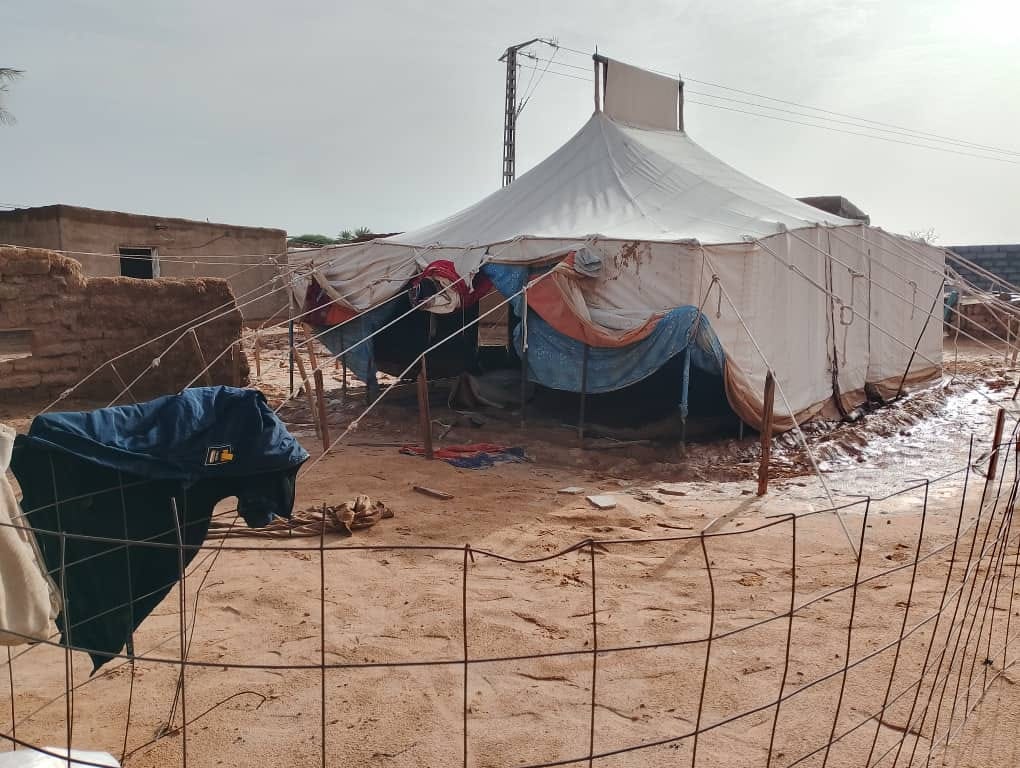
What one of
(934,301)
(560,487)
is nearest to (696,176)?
(934,301)

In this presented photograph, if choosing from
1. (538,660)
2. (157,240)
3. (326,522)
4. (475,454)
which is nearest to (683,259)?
(475,454)

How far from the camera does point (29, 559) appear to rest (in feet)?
8.08

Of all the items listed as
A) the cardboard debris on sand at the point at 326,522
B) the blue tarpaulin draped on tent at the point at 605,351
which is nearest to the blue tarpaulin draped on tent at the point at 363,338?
the blue tarpaulin draped on tent at the point at 605,351

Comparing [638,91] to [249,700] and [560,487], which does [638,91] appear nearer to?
[560,487]

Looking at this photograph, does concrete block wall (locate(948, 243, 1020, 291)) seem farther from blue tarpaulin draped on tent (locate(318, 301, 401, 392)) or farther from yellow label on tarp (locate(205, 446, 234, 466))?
yellow label on tarp (locate(205, 446, 234, 466))

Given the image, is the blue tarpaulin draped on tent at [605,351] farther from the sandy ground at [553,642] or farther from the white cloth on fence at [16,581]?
the white cloth on fence at [16,581]

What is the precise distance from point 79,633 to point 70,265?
6784 mm

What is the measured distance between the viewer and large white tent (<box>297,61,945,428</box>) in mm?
7684

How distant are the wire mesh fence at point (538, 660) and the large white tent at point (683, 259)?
7.07ft

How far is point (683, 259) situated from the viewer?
294 inches

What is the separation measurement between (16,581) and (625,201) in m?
7.80

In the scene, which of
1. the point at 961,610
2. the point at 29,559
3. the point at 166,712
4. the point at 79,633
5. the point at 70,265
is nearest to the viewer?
the point at 29,559

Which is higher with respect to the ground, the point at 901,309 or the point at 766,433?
the point at 901,309

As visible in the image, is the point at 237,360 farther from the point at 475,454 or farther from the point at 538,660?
the point at 538,660
